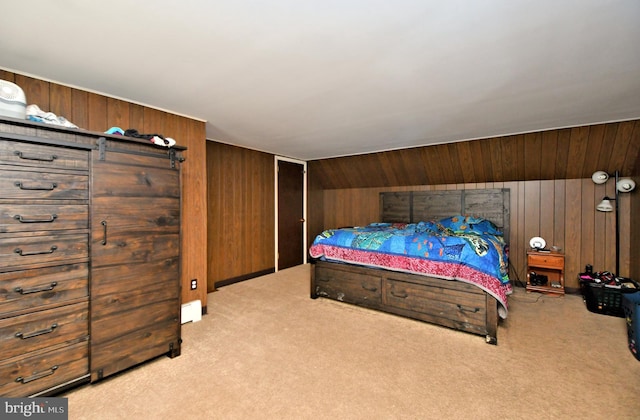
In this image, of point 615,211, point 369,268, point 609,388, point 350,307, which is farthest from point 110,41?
point 615,211

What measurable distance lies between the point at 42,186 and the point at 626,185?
230 inches

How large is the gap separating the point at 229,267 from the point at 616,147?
5.38 metres

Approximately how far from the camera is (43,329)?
5.65ft

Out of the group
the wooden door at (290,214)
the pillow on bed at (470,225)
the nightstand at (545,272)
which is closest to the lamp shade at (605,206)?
the nightstand at (545,272)

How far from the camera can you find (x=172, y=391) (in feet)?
6.17

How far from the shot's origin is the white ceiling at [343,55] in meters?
1.40

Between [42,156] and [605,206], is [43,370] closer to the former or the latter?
[42,156]

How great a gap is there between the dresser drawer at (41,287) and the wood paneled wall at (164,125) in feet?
3.45

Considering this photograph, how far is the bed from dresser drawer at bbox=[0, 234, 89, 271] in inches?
94.9

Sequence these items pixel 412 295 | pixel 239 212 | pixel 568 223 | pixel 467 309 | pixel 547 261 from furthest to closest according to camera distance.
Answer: pixel 239 212
pixel 568 223
pixel 547 261
pixel 412 295
pixel 467 309

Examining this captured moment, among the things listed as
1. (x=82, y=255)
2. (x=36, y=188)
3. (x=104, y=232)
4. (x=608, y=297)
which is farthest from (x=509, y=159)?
(x=36, y=188)

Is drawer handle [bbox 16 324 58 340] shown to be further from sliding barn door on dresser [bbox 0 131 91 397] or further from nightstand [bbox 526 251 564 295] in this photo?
nightstand [bbox 526 251 564 295]

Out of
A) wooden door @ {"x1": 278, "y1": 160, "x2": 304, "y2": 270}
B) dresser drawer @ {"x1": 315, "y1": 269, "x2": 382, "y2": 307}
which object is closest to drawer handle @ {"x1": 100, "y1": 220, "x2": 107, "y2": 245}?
dresser drawer @ {"x1": 315, "y1": 269, "x2": 382, "y2": 307}

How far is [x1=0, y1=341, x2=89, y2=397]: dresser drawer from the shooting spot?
162 centimetres
